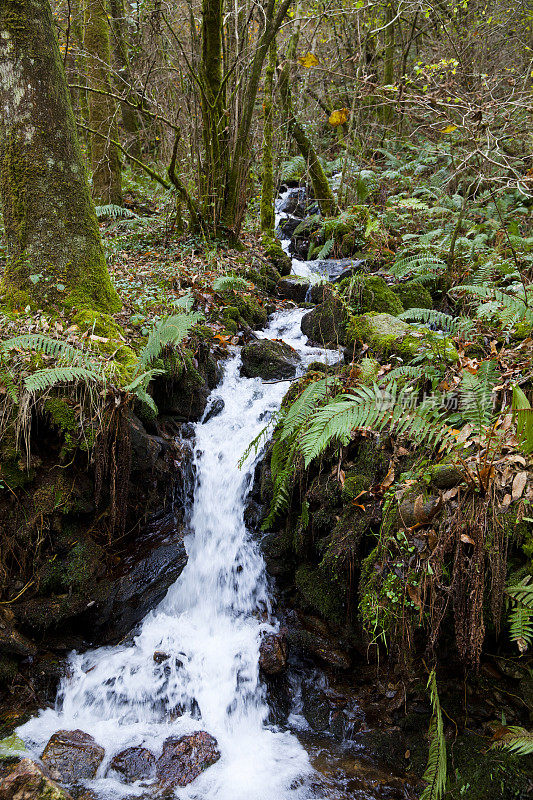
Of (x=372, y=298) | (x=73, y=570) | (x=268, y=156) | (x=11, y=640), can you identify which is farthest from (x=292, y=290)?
(x=11, y=640)

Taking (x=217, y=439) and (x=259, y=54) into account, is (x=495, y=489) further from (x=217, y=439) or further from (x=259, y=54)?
(x=259, y=54)

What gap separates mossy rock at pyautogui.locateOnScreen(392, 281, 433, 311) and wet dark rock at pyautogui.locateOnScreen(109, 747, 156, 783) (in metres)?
6.17

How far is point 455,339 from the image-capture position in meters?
4.73

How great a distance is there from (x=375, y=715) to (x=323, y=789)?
1.90 feet

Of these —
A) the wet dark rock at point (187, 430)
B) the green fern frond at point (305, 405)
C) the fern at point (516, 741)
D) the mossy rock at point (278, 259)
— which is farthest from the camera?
the mossy rock at point (278, 259)

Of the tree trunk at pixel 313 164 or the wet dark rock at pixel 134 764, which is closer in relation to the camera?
the wet dark rock at pixel 134 764

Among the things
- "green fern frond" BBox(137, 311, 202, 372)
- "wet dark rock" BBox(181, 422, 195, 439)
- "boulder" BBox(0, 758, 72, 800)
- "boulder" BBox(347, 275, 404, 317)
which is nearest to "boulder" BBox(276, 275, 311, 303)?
"boulder" BBox(347, 275, 404, 317)

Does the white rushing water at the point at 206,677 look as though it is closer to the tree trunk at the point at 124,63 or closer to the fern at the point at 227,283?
the fern at the point at 227,283

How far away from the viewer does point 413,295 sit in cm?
708

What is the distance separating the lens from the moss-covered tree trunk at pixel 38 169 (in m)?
4.27

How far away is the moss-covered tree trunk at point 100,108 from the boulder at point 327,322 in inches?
213

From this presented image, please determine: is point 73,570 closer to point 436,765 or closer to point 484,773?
point 436,765

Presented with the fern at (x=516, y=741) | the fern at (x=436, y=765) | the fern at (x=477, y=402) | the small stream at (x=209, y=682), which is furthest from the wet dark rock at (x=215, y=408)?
the fern at (x=516, y=741)

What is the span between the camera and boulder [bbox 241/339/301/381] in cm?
630
